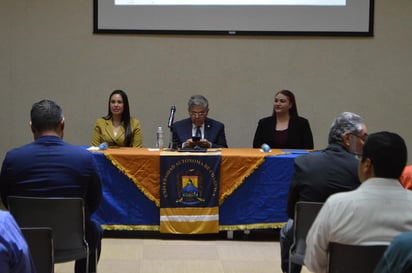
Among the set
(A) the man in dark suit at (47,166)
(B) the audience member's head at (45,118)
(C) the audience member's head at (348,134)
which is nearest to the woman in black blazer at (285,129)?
(C) the audience member's head at (348,134)

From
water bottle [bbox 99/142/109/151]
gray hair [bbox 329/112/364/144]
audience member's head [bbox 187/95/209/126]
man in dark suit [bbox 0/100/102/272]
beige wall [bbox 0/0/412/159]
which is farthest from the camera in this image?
beige wall [bbox 0/0/412/159]

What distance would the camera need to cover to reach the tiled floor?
3773 mm

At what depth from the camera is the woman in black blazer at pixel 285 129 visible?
4957mm

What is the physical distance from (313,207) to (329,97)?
10.9 feet

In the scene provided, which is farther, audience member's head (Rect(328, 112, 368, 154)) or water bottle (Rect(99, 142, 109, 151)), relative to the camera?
water bottle (Rect(99, 142, 109, 151))

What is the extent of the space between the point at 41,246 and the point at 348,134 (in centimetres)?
156

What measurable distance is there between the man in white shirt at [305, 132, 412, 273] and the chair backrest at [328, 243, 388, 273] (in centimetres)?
3

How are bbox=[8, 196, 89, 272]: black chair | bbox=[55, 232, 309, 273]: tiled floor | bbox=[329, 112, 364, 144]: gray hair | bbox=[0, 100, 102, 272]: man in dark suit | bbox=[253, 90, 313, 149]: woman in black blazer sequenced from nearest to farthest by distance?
bbox=[8, 196, 89, 272]: black chair
bbox=[0, 100, 102, 272]: man in dark suit
bbox=[329, 112, 364, 144]: gray hair
bbox=[55, 232, 309, 273]: tiled floor
bbox=[253, 90, 313, 149]: woman in black blazer

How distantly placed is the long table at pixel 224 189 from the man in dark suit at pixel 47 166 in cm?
151

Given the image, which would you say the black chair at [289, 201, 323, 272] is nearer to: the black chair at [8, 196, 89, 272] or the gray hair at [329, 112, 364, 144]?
the gray hair at [329, 112, 364, 144]

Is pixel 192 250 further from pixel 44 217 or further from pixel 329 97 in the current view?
pixel 329 97

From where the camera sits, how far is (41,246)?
2.18 metres

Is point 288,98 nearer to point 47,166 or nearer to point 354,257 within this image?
point 47,166

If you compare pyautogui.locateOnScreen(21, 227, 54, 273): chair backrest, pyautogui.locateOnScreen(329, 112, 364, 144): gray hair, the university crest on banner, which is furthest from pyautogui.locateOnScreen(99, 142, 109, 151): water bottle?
pyautogui.locateOnScreen(21, 227, 54, 273): chair backrest
